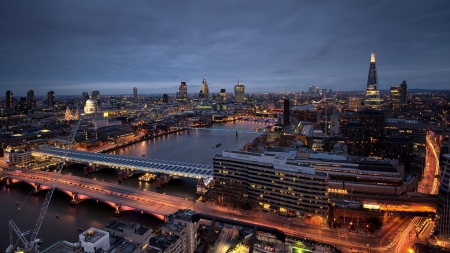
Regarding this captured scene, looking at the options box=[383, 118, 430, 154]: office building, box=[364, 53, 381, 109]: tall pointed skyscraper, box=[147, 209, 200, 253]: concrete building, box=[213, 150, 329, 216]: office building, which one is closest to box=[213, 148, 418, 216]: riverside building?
box=[213, 150, 329, 216]: office building

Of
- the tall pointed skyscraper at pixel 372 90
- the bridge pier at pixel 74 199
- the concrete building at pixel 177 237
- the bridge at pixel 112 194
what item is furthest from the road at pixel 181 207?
the tall pointed skyscraper at pixel 372 90

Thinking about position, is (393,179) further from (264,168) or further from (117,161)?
(117,161)

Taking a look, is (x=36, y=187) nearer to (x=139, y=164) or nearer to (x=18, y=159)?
(x=139, y=164)

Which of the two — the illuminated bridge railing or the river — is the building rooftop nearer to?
the river

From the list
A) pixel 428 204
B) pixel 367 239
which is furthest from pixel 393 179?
pixel 367 239

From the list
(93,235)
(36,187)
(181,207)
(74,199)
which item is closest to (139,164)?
(74,199)

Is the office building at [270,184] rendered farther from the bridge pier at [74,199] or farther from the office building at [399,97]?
the office building at [399,97]
